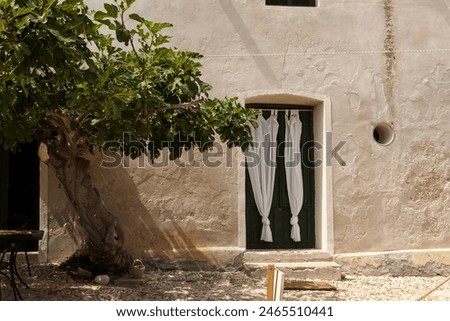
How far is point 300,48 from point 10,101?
4.88 meters

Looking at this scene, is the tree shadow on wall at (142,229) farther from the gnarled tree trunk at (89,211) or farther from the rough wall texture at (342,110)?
the gnarled tree trunk at (89,211)

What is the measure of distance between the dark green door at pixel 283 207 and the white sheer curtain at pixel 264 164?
3.8 inches

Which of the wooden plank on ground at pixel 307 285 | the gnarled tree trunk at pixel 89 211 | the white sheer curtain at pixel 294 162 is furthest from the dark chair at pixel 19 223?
the white sheer curtain at pixel 294 162

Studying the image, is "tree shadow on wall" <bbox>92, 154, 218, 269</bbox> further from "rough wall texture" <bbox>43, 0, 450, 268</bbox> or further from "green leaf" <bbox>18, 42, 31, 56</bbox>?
"green leaf" <bbox>18, 42, 31, 56</bbox>

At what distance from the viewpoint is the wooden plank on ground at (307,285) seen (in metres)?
7.55

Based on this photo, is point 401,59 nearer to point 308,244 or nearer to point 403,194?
point 403,194

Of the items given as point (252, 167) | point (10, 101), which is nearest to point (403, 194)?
point (252, 167)

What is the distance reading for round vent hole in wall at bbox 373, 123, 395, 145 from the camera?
9070mm

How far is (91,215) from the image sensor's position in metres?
7.56

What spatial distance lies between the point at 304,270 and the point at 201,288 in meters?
1.53

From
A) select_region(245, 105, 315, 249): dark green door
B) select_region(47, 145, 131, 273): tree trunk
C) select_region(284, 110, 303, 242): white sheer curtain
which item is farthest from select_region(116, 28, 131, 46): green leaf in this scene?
select_region(284, 110, 303, 242): white sheer curtain

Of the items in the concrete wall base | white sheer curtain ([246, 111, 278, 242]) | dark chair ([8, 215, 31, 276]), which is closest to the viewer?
dark chair ([8, 215, 31, 276])

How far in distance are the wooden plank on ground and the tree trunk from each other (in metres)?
2.00

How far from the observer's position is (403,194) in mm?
9031
